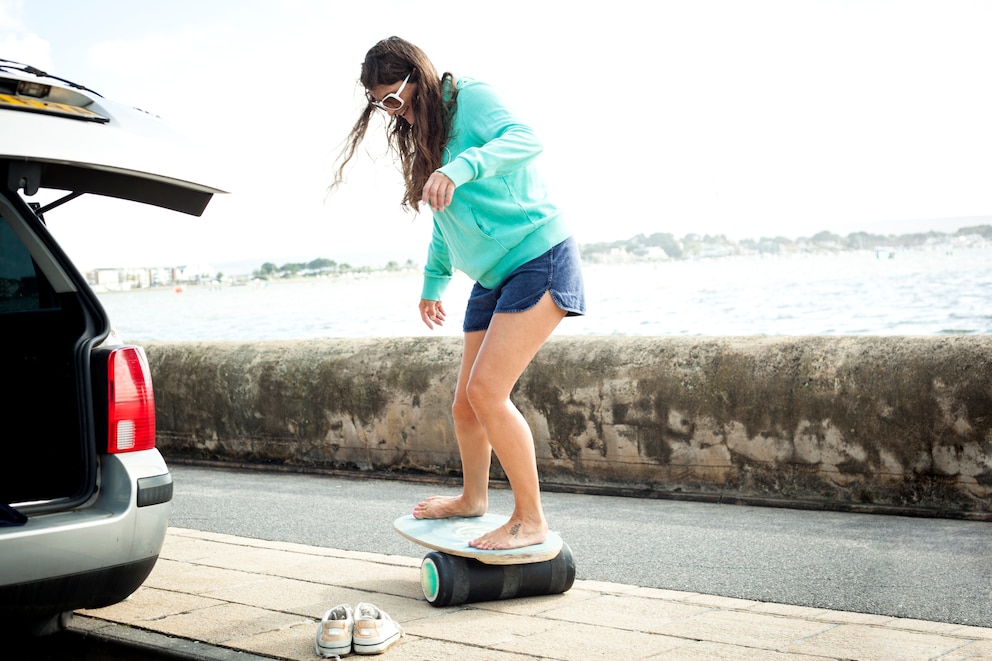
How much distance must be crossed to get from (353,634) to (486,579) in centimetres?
66

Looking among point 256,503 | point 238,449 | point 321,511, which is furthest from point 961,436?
point 238,449

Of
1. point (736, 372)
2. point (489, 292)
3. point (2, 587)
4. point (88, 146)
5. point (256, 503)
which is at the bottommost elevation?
point (256, 503)

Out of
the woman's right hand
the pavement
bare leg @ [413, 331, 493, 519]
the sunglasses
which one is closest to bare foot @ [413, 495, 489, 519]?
bare leg @ [413, 331, 493, 519]

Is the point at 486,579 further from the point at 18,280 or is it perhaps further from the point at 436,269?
the point at 18,280

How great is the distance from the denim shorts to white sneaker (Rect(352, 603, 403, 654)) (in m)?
1.15

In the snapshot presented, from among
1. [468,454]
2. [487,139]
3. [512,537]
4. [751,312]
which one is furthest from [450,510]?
[751,312]

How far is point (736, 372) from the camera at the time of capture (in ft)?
18.4

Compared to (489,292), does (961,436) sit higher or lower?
lower

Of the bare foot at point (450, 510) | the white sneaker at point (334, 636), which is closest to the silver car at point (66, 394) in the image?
the white sneaker at point (334, 636)

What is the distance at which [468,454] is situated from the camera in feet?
13.1

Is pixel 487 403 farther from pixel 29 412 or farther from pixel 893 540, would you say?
pixel 893 540

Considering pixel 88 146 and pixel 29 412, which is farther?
pixel 29 412

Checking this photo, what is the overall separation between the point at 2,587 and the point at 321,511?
2.84 m

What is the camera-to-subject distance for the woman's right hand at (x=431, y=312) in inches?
172
